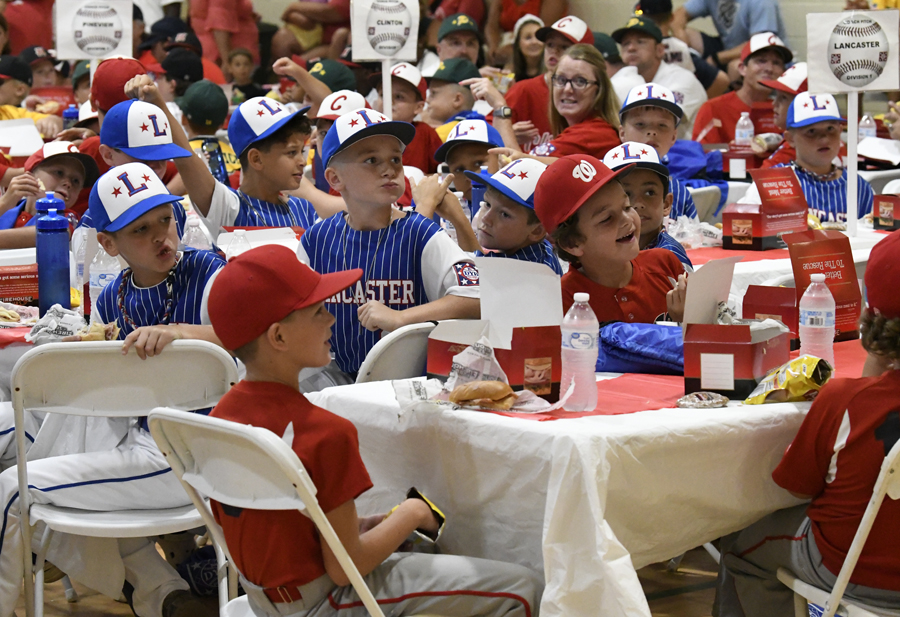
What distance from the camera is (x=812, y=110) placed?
17.4 ft

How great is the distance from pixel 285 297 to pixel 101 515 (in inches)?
40.4

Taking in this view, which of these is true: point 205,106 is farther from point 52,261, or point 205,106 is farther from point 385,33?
point 52,261

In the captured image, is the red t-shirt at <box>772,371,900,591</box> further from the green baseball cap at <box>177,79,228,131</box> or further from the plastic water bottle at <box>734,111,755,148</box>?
the plastic water bottle at <box>734,111,755,148</box>

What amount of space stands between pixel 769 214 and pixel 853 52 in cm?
81

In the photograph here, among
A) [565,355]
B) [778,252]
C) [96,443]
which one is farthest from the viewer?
[778,252]

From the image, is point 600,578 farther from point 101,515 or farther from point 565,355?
point 101,515

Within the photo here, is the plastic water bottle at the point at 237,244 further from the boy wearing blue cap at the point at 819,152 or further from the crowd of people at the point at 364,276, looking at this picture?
the boy wearing blue cap at the point at 819,152

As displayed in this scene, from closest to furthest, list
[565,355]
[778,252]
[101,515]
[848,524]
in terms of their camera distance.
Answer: [848,524], [565,355], [101,515], [778,252]

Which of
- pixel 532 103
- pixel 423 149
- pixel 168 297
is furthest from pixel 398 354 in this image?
pixel 532 103

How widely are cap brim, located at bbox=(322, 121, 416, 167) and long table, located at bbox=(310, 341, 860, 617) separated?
1.10 meters

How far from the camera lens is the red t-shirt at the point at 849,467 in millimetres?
2084

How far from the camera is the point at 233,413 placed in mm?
2064

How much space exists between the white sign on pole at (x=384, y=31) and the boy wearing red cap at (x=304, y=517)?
3220 millimetres

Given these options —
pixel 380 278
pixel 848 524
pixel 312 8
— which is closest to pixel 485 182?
pixel 380 278
